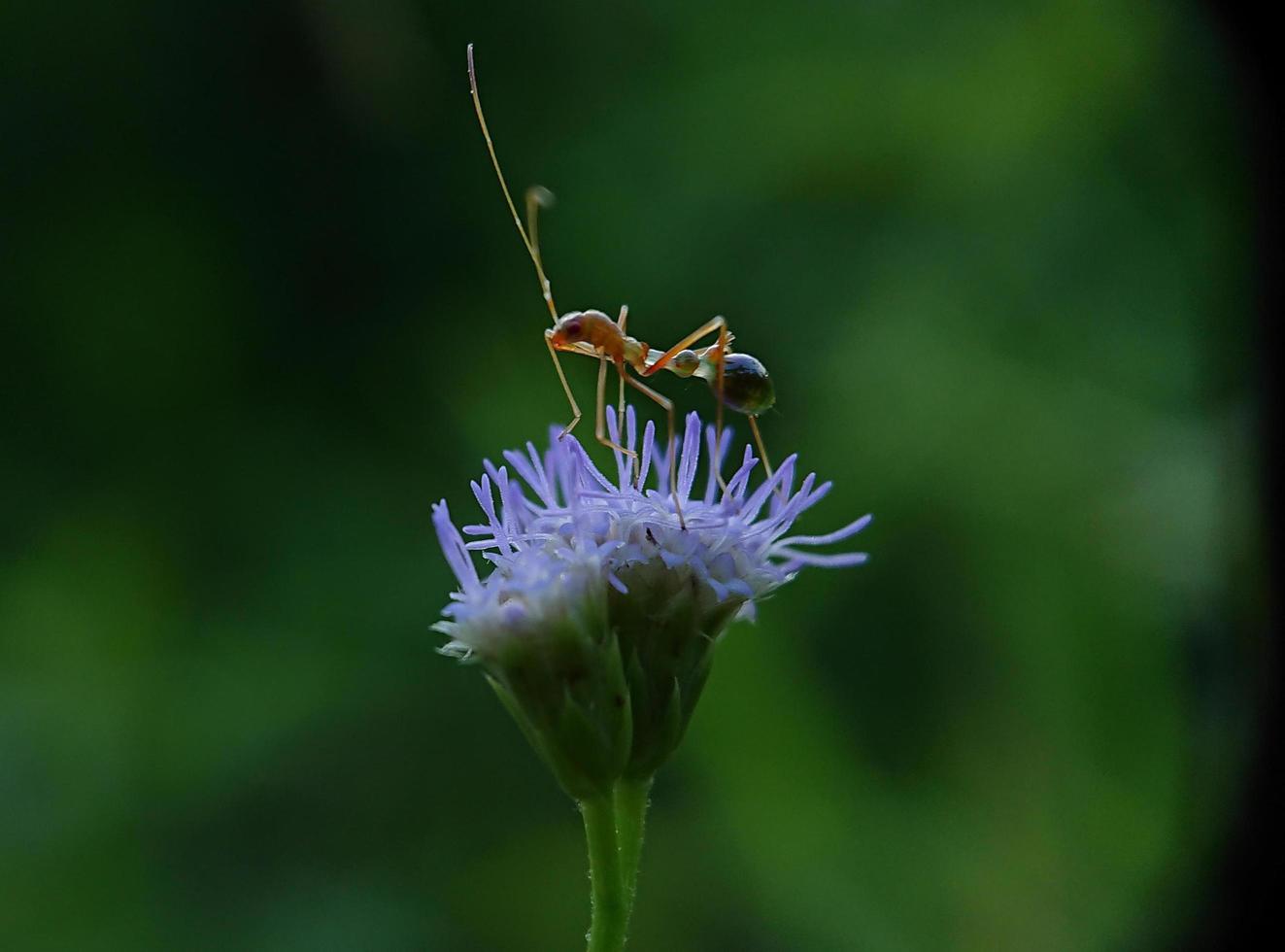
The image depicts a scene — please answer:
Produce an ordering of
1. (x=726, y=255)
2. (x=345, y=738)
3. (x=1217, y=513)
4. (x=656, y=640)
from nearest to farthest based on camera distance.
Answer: (x=656, y=640)
(x=1217, y=513)
(x=345, y=738)
(x=726, y=255)

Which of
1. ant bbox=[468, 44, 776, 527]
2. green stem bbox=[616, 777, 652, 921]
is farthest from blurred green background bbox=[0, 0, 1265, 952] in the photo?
green stem bbox=[616, 777, 652, 921]

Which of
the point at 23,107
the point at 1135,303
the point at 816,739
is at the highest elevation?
the point at 23,107

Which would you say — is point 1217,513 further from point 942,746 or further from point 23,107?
point 23,107

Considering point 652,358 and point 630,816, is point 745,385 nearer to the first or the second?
point 652,358


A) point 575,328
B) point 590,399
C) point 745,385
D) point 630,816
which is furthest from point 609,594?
point 590,399

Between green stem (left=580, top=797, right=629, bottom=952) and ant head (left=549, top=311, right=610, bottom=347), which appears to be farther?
ant head (left=549, top=311, right=610, bottom=347)

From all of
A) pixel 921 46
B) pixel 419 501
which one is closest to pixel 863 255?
pixel 921 46

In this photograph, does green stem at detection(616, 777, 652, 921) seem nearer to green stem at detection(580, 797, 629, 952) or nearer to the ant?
green stem at detection(580, 797, 629, 952)
